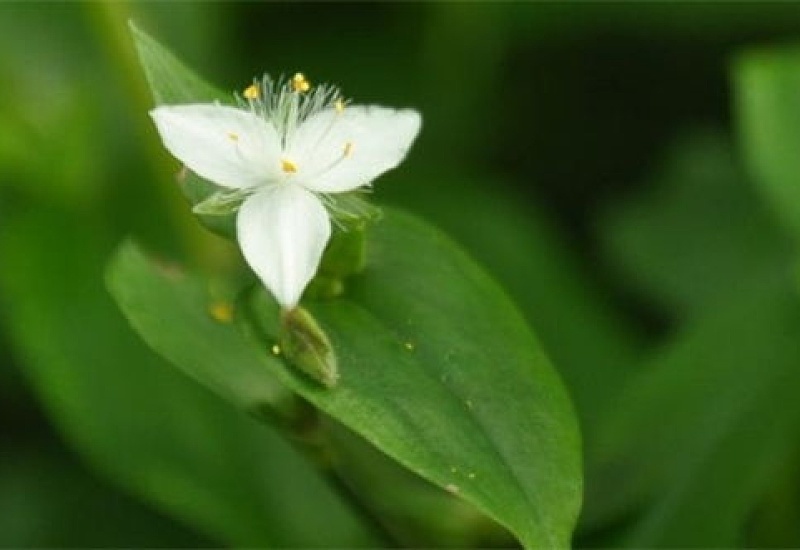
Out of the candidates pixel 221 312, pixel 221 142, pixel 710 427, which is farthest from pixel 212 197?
pixel 710 427

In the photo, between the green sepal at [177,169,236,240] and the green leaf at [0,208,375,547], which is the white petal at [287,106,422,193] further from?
the green leaf at [0,208,375,547]

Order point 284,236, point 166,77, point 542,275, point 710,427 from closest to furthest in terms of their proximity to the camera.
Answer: point 284,236, point 166,77, point 710,427, point 542,275

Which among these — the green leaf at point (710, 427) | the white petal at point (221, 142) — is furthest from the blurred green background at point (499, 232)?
the white petal at point (221, 142)

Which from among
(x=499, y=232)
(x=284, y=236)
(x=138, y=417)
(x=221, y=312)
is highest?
(x=284, y=236)

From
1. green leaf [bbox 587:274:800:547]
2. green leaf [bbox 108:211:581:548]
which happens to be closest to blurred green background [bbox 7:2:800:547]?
green leaf [bbox 587:274:800:547]

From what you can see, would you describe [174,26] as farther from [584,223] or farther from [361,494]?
[361,494]

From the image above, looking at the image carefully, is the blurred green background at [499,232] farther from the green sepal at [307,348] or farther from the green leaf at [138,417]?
the green sepal at [307,348]

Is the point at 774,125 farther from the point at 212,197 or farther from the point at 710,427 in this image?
the point at 212,197
